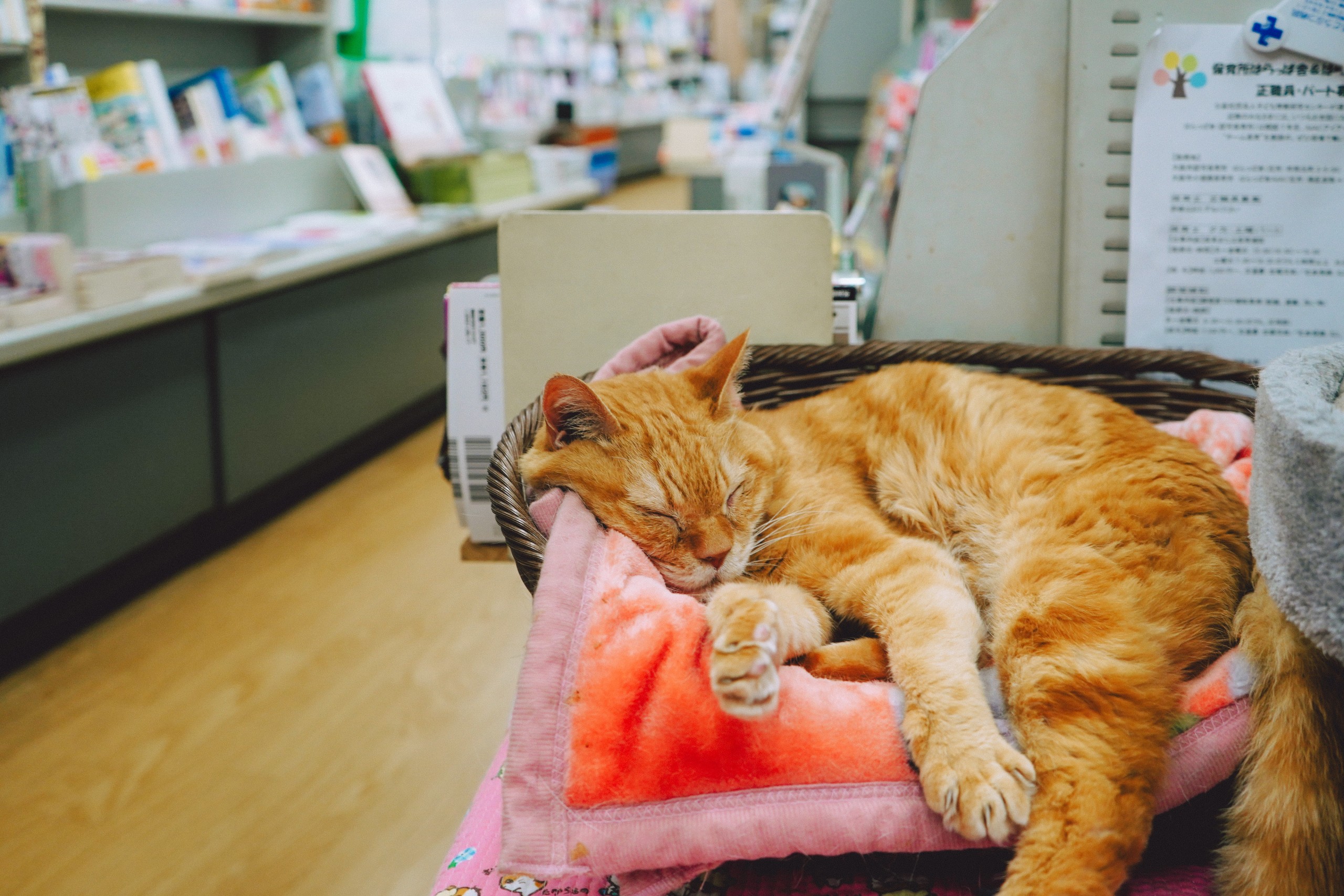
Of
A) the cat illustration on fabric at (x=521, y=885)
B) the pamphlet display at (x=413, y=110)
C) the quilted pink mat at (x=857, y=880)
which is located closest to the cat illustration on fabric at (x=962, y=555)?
the quilted pink mat at (x=857, y=880)

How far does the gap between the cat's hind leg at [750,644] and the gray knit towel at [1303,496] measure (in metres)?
0.47

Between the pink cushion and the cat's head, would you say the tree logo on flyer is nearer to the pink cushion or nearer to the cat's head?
the cat's head

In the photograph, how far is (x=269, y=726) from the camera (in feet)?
6.68

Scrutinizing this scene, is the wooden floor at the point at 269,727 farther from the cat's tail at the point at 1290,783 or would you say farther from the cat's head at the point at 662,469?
the cat's tail at the point at 1290,783

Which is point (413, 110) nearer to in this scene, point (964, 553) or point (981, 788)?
point (964, 553)

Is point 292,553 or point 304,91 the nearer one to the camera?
point 292,553

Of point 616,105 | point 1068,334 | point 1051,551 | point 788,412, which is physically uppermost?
point 616,105

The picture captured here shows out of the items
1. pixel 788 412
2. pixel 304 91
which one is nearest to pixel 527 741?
pixel 788 412

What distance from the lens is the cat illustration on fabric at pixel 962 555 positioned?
890 mm

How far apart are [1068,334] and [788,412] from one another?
1.84ft

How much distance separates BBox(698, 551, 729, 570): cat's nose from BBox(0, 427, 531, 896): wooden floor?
853 millimetres

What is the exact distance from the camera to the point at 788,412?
1519 mm

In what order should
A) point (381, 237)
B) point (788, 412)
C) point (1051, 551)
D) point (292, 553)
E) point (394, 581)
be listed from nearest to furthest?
point (1051, 551)
point (788, 412)
point (394, 581)
point (292, 553)
point (381, 237)

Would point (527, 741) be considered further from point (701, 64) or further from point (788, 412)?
point (701, 64)
